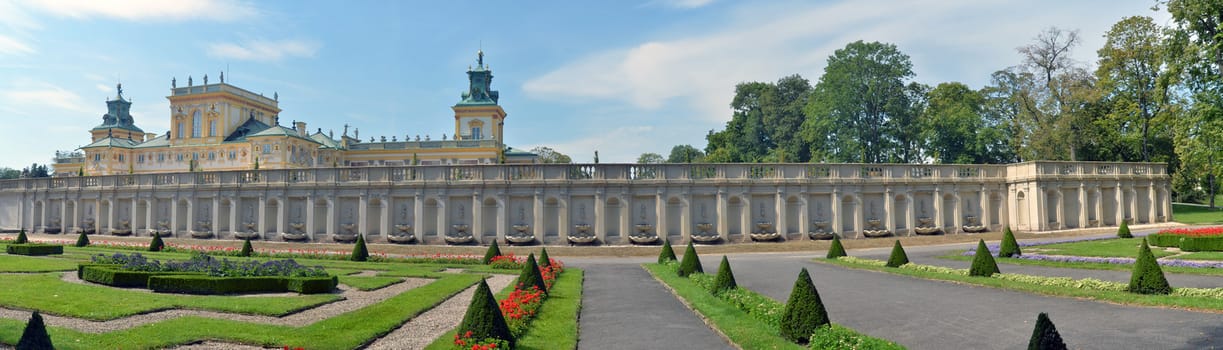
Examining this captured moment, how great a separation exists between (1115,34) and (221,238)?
76760 millimetres

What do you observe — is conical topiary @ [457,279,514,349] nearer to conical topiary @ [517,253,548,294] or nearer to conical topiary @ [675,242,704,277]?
conical topiary @ [517,253,548,294]

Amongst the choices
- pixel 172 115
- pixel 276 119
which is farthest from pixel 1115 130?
pixel 172 115

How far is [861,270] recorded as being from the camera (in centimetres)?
2639

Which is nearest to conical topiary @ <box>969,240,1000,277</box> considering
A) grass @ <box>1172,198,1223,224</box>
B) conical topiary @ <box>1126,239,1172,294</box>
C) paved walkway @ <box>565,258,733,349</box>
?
conical topiary @ <box>1126,239,1172,294</box>

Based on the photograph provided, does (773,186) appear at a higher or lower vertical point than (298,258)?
higher

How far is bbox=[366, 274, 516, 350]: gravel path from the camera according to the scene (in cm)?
1286

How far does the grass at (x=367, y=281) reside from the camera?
20.7 metres

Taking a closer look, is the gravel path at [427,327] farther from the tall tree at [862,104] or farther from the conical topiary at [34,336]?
the tall tree at [862,104]

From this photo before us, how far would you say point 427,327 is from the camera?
1470 cm

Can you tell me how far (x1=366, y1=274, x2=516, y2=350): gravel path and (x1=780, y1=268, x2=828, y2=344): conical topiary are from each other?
736 cm

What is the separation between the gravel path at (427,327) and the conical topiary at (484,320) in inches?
71.1

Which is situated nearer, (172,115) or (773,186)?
(773,186)

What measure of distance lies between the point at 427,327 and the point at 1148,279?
761 inches

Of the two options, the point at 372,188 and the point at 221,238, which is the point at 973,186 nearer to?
the point at 372,188
